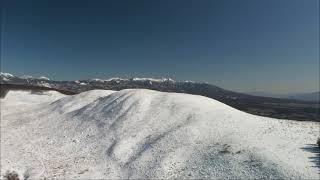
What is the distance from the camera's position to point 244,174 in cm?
2181

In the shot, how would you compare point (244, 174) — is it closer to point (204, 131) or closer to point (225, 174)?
point (225, 174)

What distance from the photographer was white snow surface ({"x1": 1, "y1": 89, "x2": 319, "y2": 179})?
23.7 metres

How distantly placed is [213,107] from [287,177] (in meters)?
20.9

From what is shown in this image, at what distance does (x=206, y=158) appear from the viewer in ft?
83.3

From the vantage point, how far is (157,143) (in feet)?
96.7

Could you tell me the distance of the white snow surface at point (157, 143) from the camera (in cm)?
2370

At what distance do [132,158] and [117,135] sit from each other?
5976 mm

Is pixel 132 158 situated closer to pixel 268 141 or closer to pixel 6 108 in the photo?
pixel 268 141

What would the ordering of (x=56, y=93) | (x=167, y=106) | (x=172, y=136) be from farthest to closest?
(x=56, y=93)
(x=167, y=106)
(x=172, y=136)

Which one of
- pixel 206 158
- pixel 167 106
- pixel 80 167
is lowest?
pixel 80 167

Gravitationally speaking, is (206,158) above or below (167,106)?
below

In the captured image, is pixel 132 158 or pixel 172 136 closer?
pixel 132 158

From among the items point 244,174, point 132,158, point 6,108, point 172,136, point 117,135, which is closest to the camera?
point 244,174

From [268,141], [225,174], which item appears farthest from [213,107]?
[225,174]
